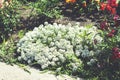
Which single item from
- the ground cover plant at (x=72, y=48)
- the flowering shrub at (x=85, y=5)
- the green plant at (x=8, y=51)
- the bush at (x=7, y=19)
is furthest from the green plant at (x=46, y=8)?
the green plant at (x=8, y=51)

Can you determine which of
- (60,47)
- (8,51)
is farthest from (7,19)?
(60,47)

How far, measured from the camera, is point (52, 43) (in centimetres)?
718

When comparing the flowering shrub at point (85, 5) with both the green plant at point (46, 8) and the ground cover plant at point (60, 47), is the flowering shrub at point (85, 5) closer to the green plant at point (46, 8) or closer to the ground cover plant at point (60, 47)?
the green plant at point (46, 8)

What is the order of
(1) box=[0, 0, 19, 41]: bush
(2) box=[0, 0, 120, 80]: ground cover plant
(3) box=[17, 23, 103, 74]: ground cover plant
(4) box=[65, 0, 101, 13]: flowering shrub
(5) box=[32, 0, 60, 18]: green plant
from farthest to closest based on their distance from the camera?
1. (4) box=[65, 0, 101, 13]: flowering shrub
2. (5) box=[32, 0, 60, 18]: green plant
3. (1) box=[0, 0, 19, 41]: bush
4. (3) box=[17, 23, 103, 74]: ground cover plant
5. (2) box=[0, 0, 120, 80]: ground cover plant

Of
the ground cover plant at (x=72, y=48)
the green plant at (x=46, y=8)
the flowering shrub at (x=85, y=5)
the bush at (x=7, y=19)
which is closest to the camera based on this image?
the ground cover plant at (x=72, y=48)

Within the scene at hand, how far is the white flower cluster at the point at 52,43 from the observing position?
23.1 feet

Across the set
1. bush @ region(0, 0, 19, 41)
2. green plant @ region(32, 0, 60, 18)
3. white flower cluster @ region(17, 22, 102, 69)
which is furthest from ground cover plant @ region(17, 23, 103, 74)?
green plant @ region(32, 0, 60, 18)

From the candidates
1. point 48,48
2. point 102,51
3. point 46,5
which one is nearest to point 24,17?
point 46,5

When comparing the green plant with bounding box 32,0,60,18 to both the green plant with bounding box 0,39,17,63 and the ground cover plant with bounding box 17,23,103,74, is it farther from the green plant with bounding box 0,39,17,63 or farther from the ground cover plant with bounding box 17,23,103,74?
the green plant with bounding box 0,39,17,63

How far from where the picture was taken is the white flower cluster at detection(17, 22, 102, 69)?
7036 mm

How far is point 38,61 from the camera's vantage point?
7.02 metres

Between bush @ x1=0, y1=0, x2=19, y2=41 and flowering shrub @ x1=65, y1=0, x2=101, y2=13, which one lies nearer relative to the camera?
bush @ x1=0, y1=0, x2=19, y2=41

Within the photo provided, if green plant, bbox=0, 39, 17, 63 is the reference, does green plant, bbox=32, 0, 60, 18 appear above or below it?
above

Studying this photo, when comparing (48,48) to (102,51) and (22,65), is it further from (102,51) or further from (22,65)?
(102,51)
